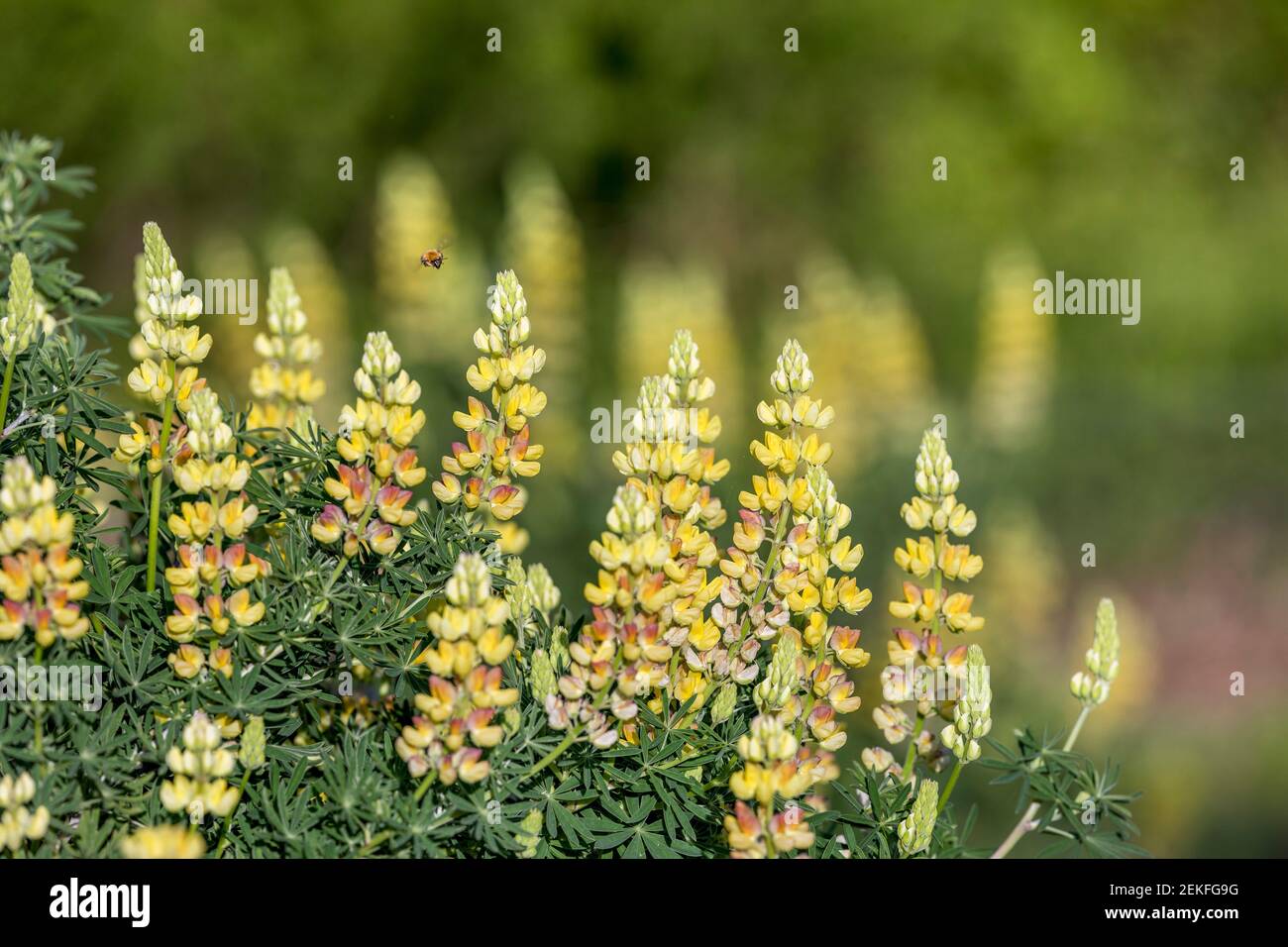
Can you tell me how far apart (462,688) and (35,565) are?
0.46m

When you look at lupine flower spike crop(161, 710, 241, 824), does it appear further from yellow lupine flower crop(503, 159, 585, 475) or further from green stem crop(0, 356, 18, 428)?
yellow lupine flower crop(503, 159, 585, 475)

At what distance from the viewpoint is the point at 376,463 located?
1.74 metres

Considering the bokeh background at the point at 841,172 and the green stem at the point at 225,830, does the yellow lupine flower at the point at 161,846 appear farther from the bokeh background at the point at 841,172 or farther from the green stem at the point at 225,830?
the bokeh background at the point at 841,172

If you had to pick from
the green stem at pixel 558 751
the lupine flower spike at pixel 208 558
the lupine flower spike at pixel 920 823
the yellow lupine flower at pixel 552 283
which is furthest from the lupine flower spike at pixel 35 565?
the yellow lupine flower at pixel 552 283

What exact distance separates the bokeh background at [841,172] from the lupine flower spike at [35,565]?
5.95m

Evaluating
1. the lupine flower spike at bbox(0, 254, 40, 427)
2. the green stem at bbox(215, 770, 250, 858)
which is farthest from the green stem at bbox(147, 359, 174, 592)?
the green stem at bbox(215, 770, 250, 858)

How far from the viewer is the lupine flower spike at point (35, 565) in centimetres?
146

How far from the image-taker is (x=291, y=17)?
9.91m

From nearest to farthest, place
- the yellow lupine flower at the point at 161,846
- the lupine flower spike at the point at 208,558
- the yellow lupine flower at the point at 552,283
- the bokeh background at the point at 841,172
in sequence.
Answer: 1. the yellow lupine flower at the point at 161,846
2. the lupine flower spike at the point at 208,558
3. the yellow lupine flower at the point at 552,283
4. the bokeh background at the point at 841,172

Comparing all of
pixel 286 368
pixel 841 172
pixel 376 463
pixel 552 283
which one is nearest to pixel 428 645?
pixel 376 463

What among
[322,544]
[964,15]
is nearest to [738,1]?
[964,15]

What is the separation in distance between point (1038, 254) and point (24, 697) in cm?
923

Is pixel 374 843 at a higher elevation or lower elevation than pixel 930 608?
lower

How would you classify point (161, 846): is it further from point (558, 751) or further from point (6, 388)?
point (6, 388)
